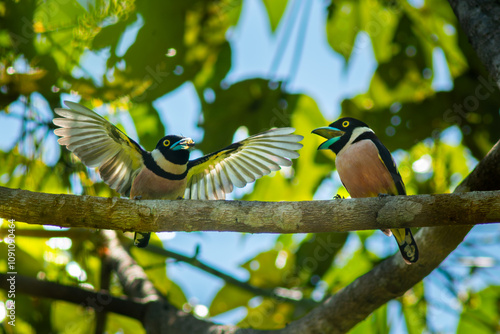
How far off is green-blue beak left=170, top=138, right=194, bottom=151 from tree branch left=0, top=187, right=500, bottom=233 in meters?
1.07

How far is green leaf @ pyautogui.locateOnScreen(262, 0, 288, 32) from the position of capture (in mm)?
4680

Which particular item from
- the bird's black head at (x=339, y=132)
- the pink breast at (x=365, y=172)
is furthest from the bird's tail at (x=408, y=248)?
the bird's black head at (x=339, y=132)

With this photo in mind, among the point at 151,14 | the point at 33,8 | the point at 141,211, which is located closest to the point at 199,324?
the point at 141,211

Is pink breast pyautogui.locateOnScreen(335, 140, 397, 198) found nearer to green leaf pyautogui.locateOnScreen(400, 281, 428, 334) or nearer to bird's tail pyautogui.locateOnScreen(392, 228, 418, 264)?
bird's tail pyautogui.locateOnScreen(392, 228, 418, 264)

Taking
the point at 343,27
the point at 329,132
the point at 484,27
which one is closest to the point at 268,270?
the point at 329,132

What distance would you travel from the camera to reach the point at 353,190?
4.14m

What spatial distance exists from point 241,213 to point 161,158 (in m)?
1.47

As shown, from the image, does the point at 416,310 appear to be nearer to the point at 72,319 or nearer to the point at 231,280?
the point at 231,280

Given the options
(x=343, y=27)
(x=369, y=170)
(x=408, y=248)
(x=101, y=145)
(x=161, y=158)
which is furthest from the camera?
(x=343, y=27)

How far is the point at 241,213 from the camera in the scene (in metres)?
3.08

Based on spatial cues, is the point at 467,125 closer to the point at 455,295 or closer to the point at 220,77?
the point at 455,295

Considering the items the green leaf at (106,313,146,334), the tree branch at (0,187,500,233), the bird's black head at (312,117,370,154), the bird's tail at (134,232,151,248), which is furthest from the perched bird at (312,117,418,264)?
the green leaf at (106,313,146,334)

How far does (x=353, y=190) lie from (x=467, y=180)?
0.88 metres

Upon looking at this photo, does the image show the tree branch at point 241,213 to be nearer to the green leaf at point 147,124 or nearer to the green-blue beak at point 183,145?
the green-blue beak at point 183,145
